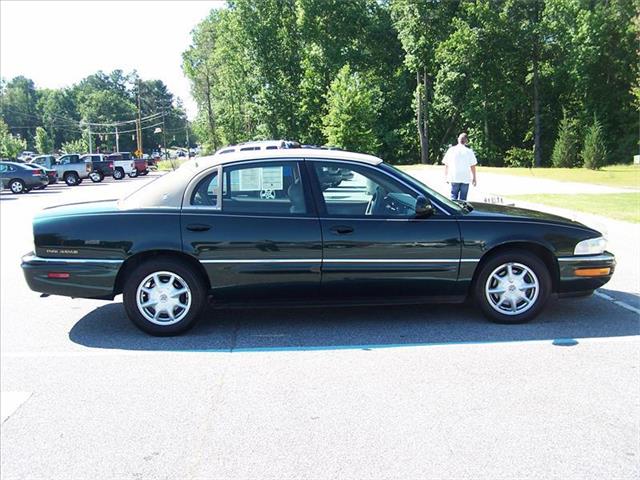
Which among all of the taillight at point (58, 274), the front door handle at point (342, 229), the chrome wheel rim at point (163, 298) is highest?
the front door handle at point (342, 229)

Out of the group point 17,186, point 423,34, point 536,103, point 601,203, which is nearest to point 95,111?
point 423,34

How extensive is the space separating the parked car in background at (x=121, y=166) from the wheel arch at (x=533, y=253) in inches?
1495

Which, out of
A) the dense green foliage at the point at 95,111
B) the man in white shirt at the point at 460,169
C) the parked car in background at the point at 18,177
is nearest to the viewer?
the man in white shirt at the point at 460,169

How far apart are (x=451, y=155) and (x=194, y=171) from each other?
315 inches

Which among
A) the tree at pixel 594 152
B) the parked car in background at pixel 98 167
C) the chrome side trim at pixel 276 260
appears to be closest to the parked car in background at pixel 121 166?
the parked car in background at pixel 98 167

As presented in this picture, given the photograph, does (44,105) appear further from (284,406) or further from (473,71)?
(284,406)

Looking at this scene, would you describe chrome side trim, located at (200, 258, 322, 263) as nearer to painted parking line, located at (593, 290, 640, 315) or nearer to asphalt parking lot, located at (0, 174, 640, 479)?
asphalt parking lot, located at (0, 174, 640, 479)

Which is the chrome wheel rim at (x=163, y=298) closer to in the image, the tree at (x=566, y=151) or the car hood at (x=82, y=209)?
the car hood at (x=82, y=209)

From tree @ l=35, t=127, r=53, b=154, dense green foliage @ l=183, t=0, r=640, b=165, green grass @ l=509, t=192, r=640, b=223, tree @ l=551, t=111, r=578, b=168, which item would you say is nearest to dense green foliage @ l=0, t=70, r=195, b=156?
tree @ l=35, t=127, r=53, b=154

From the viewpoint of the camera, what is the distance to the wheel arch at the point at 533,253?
16.9 feet

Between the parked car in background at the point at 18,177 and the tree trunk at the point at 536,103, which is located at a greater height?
the tree trunk at the point at 536,103

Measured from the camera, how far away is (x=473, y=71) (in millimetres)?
48469

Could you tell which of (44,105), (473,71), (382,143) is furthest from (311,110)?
(44,105)

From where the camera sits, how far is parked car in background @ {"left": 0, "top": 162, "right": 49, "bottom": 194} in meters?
26.7
